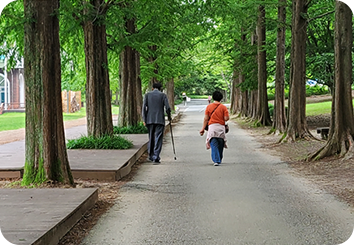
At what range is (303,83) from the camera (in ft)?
57.1

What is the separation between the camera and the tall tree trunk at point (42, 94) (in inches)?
315

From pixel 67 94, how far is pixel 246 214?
44793 millimetres

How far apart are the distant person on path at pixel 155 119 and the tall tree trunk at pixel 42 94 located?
181 inches

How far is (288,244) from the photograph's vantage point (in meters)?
5.38

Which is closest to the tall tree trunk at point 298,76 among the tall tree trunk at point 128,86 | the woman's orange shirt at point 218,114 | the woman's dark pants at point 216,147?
the woman's orange shirt at point 218,114

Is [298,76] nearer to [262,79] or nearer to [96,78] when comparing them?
[96,78]

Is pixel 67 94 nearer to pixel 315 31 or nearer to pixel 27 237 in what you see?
pixel 315 31

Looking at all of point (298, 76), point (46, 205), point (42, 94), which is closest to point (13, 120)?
point (298, 76)

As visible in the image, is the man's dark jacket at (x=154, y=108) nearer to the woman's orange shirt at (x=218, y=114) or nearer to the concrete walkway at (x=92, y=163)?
the concrete walkway at (x=92, y=163)

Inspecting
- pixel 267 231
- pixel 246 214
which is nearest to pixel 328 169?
pixel 246 214

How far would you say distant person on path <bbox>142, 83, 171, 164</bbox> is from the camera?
12.6 metres

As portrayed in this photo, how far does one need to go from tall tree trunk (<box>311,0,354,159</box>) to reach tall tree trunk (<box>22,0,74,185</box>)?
22.8 ft

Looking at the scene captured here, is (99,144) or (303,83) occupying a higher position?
(303,83)

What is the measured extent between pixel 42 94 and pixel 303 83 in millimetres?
11385
